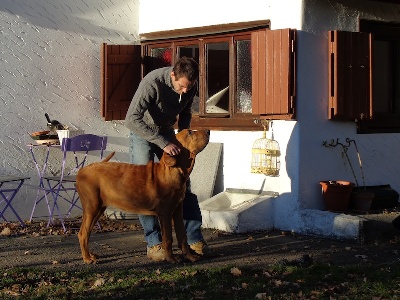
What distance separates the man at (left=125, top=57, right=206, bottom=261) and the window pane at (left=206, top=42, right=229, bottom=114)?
2930 millimetres

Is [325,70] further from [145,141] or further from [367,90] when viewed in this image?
[145,141]

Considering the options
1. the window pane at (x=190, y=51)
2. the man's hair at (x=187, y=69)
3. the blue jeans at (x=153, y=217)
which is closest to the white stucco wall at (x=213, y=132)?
the window pane at (x=190, y=51)

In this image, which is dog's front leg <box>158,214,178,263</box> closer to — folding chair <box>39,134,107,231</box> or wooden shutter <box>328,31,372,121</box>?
folding chair <box>39,134,107,231</box>

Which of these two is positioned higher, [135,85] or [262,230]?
[135,85]

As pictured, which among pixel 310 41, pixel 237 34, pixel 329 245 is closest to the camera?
pixel 329 245

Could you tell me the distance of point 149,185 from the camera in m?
7.62

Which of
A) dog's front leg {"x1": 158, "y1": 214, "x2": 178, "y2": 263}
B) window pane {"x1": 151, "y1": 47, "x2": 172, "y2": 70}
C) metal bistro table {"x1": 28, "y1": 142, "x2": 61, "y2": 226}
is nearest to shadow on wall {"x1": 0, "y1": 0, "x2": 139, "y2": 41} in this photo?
window pane {"x1": 151, "y1": 47, "x2": 172, "y2": 70}

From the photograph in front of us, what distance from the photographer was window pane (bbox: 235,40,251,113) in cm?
1073

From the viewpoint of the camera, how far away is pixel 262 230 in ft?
32.9

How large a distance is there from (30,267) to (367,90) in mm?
4712

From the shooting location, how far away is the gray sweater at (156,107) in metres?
7.60

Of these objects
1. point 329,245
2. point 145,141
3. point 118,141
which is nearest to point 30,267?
point 145,141

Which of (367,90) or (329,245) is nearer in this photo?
(329,245)

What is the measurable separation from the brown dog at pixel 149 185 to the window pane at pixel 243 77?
3232mm
